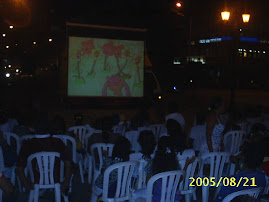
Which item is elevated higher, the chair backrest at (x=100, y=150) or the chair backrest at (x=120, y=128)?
the chair backrest at (x=120, y=128)

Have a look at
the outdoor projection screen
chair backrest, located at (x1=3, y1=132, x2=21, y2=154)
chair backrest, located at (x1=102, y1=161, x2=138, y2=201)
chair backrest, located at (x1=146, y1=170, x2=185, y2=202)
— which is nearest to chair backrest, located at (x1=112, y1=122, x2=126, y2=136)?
chair backrest, located at (x1=3, y1=132, x2=21, y2=154)

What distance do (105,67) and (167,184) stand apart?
39.6ft

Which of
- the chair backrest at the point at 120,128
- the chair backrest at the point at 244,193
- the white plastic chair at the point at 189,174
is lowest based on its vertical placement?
the white plastic chair at the point at 189,174

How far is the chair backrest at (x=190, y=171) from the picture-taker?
4273 millimetres

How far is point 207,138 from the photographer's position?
5309 mm

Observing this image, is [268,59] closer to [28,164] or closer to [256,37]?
[256,37]

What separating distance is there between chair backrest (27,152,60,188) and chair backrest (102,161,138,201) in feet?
2.45

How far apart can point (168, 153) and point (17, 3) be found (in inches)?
376

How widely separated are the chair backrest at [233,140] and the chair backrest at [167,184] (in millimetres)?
2846

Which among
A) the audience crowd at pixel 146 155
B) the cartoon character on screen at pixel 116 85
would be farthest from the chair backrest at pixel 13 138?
the cartoon character on screen at pixel 116 85

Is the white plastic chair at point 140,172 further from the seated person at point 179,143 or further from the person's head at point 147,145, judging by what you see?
the seated person at point 179,143

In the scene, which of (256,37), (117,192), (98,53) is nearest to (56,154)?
(117,192)

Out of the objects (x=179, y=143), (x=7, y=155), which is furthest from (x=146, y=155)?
(x=7, y=155)

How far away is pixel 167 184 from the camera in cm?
346
